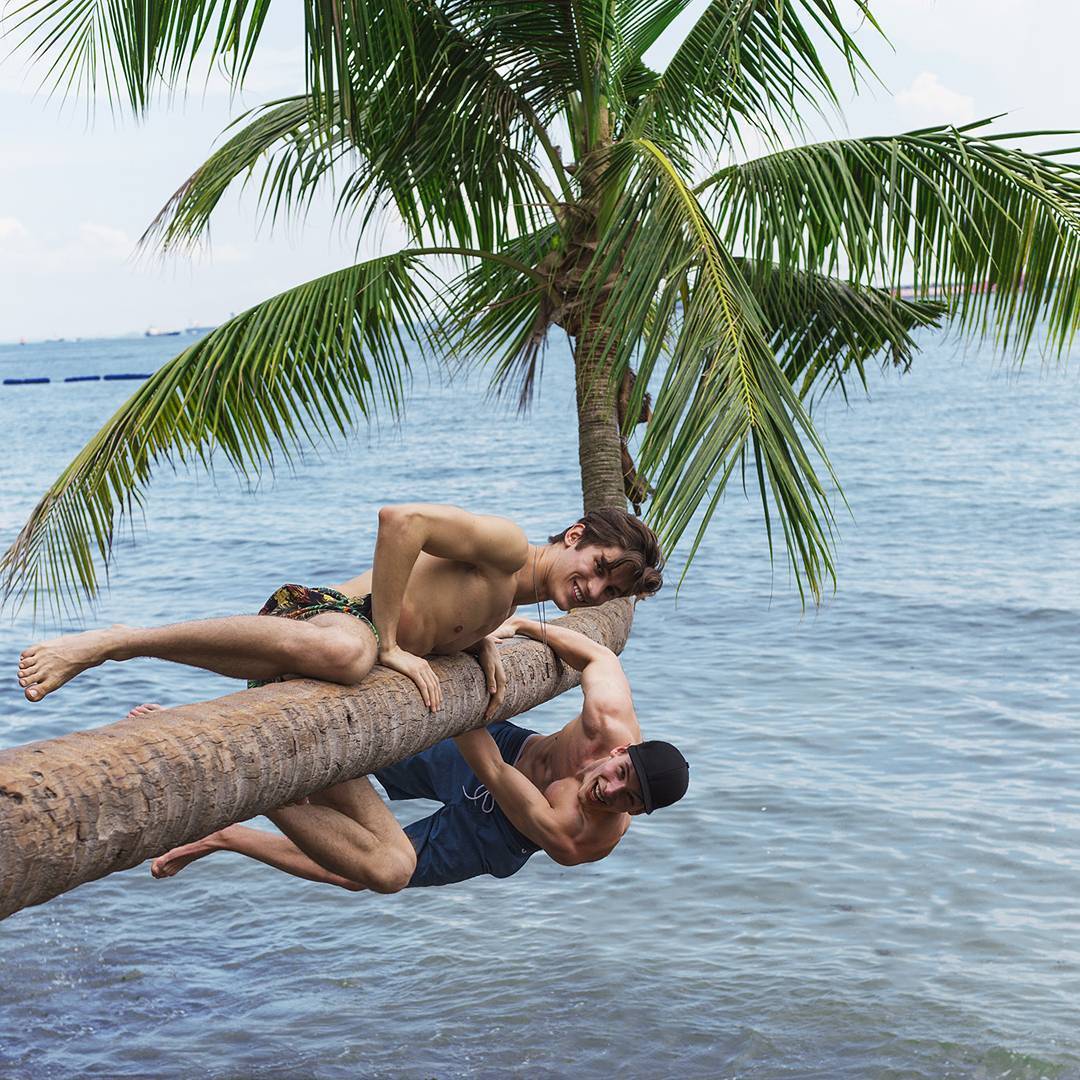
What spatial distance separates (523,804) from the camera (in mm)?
4953

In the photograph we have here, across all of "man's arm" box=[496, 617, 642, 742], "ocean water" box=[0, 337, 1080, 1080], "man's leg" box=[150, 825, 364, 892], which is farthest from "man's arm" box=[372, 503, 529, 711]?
"ocean water" box=[0, 337, 1080, 1080]

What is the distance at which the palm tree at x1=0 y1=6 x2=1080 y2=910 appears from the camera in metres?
6.07

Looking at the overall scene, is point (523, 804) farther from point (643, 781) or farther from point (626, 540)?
point (626, 540)

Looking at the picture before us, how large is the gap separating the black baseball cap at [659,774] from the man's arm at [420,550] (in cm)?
79

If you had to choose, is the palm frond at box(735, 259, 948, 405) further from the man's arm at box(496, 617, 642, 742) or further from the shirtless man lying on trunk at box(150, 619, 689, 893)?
the shirtless man lying on trunk at box(150, 619, 689, 893)

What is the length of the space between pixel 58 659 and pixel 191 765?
0.66 m

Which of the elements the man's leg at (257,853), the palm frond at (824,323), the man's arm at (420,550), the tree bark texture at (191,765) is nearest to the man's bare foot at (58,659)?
the tree bark texture at (191,765)

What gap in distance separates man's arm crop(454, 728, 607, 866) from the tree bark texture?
25 cm

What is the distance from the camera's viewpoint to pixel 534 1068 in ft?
24.6

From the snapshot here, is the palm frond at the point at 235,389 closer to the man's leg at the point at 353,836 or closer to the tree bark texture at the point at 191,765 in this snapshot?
the man's leg at the point at 353,836

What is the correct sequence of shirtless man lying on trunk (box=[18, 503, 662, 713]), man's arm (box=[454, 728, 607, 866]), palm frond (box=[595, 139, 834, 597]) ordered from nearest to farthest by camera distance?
shirtless man lying on trunk (box=[18, 503, 662, 713])
man's arm (box=[454, 728, 607, 866])
palm frond (box=[595, 139, 834, 597])

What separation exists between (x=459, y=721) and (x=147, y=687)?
490 inches

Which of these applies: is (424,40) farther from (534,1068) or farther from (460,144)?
(534,1068)

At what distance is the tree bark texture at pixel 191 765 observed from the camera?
9.42ft
